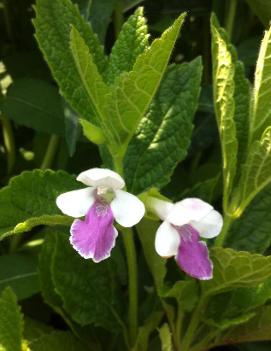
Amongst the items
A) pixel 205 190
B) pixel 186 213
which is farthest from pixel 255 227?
pixel 186 213

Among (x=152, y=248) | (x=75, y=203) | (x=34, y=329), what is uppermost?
(x=75, y=203)

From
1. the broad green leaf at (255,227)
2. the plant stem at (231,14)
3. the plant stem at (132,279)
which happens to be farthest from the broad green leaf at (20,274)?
the plant stem at (231,14)

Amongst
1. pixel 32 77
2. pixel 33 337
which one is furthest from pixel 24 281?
pixel 32 77

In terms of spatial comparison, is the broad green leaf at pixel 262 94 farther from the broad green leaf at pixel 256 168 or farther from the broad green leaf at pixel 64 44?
the broad green leaf at pixel 64 44

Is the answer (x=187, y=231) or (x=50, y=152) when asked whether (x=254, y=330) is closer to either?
(x=187, y=231)

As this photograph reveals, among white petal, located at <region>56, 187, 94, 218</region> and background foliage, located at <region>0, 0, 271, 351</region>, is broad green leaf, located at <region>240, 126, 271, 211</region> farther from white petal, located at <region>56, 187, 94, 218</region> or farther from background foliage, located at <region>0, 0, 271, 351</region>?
white petal, located at <region>56, 187, 94, 218</region>

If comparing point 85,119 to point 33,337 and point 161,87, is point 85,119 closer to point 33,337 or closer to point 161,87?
point 161,87
